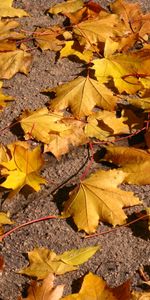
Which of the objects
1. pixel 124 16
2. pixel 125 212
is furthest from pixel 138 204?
pixel 124 16

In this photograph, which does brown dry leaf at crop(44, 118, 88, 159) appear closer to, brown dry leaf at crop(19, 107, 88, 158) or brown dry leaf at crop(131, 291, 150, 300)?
brown dry leaf at crop(19, 107, 88, 158)

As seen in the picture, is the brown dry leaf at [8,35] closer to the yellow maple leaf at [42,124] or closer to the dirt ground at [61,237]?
the dirt ground at [61,237]

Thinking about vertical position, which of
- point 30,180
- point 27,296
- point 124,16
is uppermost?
point 124,16

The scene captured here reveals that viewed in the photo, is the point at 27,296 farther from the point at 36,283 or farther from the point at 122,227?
the point at 122,227

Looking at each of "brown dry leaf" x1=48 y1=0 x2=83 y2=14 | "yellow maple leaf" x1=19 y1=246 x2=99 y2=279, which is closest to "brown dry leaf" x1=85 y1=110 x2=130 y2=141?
"yellow maple leaf" x1=19 y1=246 x2=99 y2=279

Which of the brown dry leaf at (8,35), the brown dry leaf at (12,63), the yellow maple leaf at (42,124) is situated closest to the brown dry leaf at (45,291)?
the yellow maple leaf at (42,124)

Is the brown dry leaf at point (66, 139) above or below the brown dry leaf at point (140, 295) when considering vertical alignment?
above
